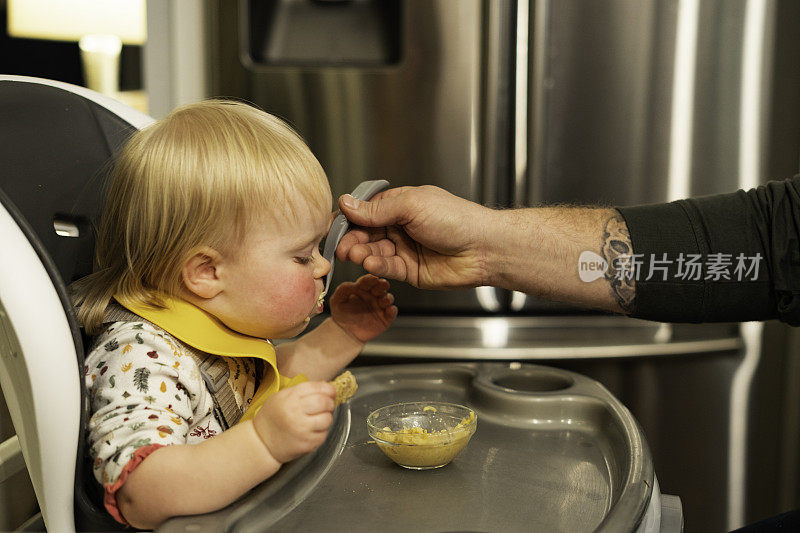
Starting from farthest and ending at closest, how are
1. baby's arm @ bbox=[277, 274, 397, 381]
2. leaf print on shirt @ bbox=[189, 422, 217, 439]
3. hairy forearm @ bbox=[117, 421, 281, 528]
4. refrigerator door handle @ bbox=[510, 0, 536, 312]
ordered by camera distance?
1. refrigerator door handle @ bbox=[510, 0, 536, 312]
2. baby's arm @ bbox=[277, 274, 397, 381]
3. leaf print on shirt @ bbox=[189, 422, 217, 439]
4. hairy forearm @ bbox=[117, 421, 281, 528]

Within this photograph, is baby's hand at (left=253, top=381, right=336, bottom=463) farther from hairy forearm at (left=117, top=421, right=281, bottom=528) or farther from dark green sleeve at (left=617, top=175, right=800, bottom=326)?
dark green sleeve at (left=617, top=175, right=800, bottom=326)

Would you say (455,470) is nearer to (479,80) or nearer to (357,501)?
(357,501)

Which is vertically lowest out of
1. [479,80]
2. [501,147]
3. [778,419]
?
[778,419]

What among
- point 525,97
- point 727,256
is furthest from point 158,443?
point 525,97

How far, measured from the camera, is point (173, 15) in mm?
1380

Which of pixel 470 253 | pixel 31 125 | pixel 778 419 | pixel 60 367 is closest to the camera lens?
pixel 60 367

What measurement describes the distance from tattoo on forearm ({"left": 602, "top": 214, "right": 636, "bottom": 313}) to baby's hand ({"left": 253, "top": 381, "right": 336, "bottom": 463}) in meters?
0.52

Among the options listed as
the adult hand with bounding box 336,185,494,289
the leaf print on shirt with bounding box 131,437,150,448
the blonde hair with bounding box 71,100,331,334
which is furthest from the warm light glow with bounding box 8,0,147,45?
the leaf print on shirt with bounding box 131,437,150,448

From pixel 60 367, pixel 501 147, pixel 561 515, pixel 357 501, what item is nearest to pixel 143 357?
pixel 60 367

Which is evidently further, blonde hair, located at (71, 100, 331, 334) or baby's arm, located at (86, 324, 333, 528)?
blonde hair, located at (71, 100, 331, 334)

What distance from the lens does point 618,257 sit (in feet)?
3.32

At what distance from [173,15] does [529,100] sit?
2.20 feet

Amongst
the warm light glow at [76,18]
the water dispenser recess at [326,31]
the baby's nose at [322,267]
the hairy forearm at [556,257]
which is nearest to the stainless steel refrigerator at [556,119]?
the water dispenser recess at [326,31]

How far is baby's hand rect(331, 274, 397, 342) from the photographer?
97 cm
